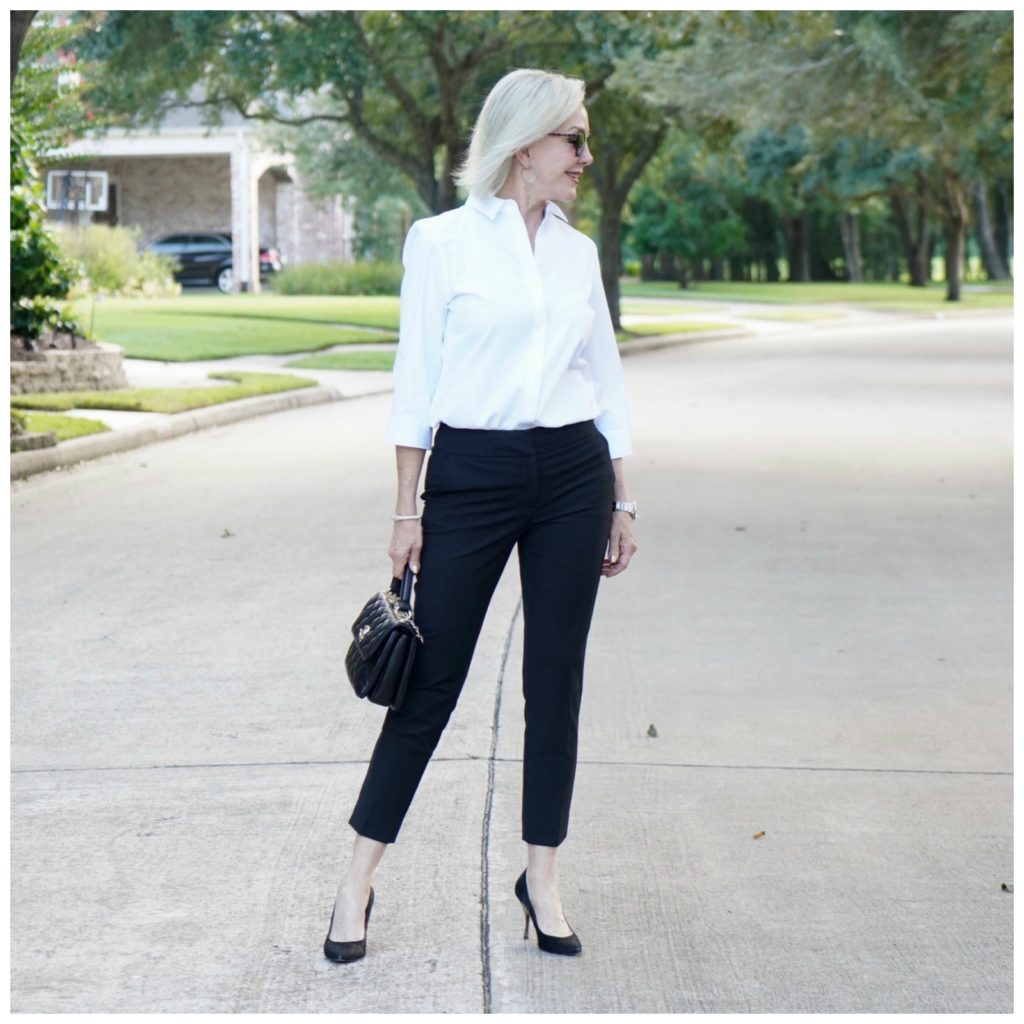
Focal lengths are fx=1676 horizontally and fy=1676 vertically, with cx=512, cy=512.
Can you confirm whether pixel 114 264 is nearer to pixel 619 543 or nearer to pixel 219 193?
pixel 219 193

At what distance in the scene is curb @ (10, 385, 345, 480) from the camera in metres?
12.5

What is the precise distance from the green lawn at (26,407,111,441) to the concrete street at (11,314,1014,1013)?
2.47m

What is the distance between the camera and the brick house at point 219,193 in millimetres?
45906

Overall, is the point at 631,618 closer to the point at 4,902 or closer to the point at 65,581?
the point at 65,581

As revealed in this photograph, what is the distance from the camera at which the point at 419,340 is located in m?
3.82

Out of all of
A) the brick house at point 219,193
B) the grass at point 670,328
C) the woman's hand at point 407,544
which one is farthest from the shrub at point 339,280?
the woman's hand at point 407,544

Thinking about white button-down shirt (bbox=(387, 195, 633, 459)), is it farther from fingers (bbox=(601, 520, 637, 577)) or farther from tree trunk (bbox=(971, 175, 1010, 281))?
tree trunk (bbox=(971, 175, 1010, 281))

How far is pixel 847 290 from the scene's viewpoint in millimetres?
60125

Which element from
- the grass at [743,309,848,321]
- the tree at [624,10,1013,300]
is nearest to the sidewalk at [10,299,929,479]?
the tree at [624,10,1013,300]

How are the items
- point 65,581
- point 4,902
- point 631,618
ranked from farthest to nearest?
point 65,581 → point 631,618 → point 4,902

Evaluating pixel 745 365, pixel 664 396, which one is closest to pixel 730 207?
pixel 745 365

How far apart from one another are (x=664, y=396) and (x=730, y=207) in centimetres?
4899

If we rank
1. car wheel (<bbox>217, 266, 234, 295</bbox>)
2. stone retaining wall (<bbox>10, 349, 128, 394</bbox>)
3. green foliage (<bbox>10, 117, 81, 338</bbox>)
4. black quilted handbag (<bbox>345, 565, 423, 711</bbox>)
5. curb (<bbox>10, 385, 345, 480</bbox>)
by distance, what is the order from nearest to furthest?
black quilted handbag (<bbox>345, 565, 423, 711</bbox>)
curb (<bbox>10, 385, 345, 480</bbox>)
green foliage (<bbox>10, 117, 81, 338</bbox>)
stone retaining wall (<bbox>10, 349, 128, 394</bbox>)
car wheel (<bbox>217, 266, 234, 295</bbox>)

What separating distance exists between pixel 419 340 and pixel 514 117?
545 millimetres
